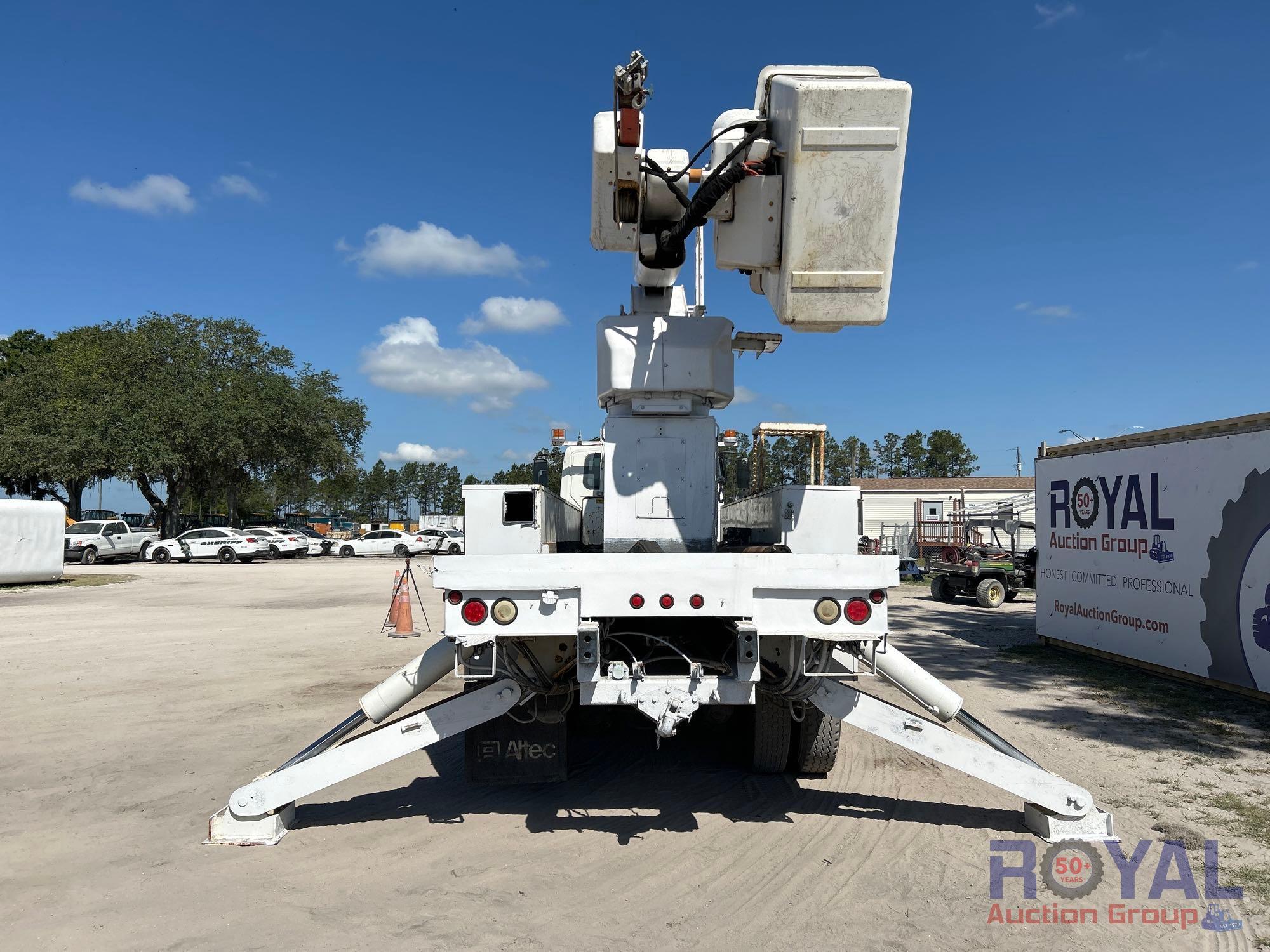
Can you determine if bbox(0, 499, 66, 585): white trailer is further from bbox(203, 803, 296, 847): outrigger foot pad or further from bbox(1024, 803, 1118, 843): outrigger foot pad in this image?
bbox(1024, 803, 1118, 843): outrigger foot pad

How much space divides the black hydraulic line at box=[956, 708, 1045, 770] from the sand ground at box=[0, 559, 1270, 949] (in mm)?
499

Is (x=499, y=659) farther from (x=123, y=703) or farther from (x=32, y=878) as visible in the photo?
(x=123, y=703)

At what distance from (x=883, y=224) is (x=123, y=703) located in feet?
27.3

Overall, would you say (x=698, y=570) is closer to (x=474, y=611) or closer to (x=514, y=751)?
(x=474, y=611)

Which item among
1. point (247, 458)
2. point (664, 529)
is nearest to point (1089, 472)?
point (664, 529)

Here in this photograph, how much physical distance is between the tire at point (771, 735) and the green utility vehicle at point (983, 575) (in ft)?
50.5

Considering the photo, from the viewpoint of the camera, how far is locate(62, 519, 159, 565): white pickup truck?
30.4 metres

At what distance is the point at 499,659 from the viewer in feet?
15.0

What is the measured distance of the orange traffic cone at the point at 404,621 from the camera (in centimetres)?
1317

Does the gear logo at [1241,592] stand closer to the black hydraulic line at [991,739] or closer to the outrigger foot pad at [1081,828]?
the outrigger foot pad at [1081,828]

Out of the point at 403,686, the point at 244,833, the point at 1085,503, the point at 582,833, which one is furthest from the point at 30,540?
the point at 1085,503

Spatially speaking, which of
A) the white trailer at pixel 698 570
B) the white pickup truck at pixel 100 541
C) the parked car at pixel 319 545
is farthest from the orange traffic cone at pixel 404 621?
the parked car at pixel 319 545

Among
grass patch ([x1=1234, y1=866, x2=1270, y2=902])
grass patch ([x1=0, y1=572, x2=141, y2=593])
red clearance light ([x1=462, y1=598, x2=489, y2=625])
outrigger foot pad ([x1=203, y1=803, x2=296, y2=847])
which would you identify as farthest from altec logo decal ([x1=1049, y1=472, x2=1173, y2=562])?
grass patch ([x1=0, y1=572, x2=141, y2=593])

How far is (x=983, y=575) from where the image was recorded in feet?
65.0
